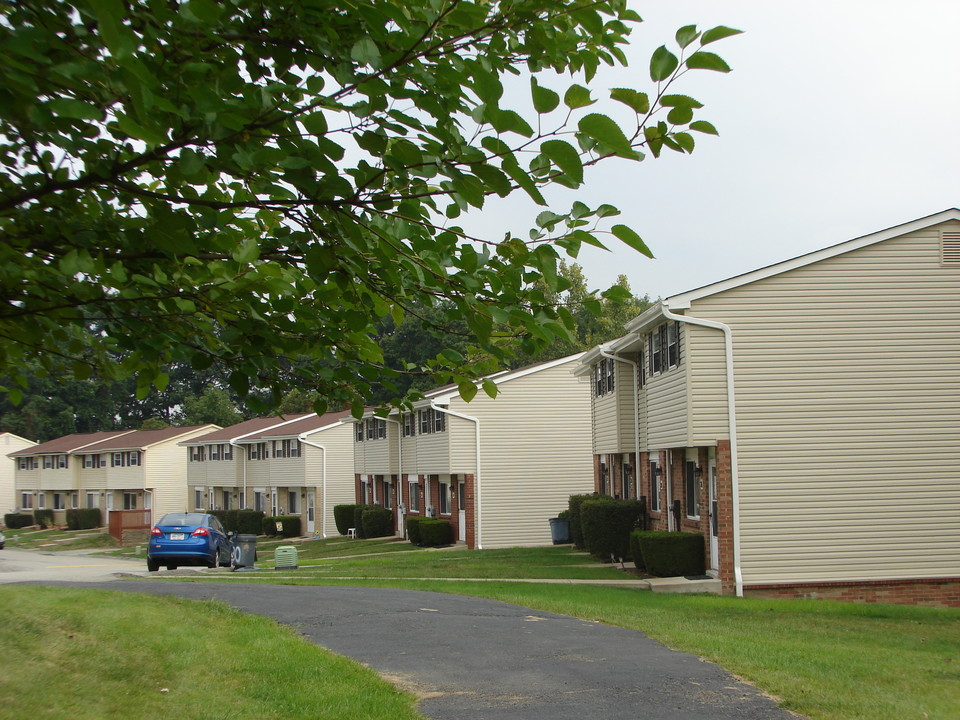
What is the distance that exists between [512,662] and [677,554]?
432 inches

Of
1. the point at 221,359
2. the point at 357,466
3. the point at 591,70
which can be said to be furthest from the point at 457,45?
the point at 357,466

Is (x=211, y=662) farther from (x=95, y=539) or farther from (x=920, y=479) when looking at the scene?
(x=95, y=539)

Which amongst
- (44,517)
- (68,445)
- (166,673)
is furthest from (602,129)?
(68,445)

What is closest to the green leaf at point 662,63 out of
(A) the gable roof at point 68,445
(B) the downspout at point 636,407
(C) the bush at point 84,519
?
(B) the downspout at point 636,407

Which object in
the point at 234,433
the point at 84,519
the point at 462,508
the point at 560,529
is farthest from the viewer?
the point at 84,519

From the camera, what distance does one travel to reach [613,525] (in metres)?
26.0

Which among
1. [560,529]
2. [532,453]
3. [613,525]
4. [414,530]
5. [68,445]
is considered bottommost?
[414,530]

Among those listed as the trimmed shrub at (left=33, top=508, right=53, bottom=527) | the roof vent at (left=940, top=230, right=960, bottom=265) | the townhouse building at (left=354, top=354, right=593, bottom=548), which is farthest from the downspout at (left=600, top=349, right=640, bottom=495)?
the trimmed shrub at (left=33, top=508, right=53, bottom=527)

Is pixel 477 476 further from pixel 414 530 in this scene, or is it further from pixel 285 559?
pixel 285 559

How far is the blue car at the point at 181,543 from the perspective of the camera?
2919 centimetres

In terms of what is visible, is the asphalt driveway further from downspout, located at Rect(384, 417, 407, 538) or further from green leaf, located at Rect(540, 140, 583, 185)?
downspout, located at Rect(384, 417, 407, 538)

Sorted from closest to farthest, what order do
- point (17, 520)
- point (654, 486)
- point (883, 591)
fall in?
point (883, 591) < point (654, 486) < point (17, 520)

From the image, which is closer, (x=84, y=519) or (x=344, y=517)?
(x=344, y=517)

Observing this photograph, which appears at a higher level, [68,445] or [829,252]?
[829,252]
